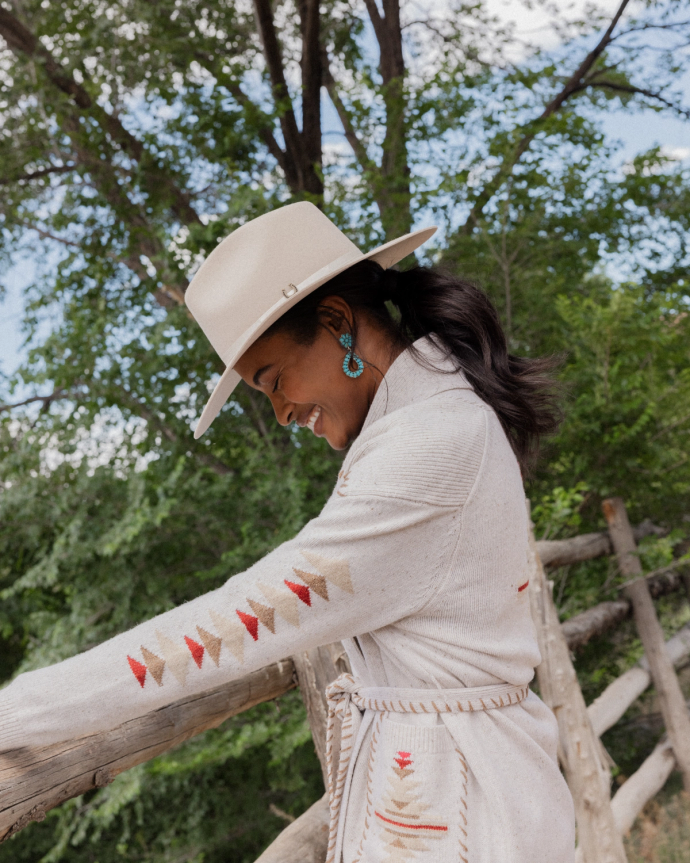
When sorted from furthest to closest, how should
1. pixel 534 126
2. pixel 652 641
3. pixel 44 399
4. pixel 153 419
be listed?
pixel 44 399 < pixel 652 641 < pixel 534 126 < pixel 153 419

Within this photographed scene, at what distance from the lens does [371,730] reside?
3.79 ft

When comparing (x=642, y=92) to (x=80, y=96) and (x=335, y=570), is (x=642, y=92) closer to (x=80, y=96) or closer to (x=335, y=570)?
(x=80, y=96)

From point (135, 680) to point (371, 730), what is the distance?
15.5 inches

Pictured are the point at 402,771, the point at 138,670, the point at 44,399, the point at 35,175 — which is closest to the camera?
the point at 138,670

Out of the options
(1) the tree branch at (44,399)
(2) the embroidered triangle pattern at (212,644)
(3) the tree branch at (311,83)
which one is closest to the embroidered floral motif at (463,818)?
(2) the embroidered triangle pattern at (212,644)

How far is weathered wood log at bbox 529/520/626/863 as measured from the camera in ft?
8.97

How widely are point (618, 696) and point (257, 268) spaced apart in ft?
13.4

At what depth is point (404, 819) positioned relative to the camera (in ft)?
3.43

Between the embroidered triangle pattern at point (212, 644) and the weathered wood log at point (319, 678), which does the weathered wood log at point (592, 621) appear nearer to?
the weathered wood log at point (319, 678)

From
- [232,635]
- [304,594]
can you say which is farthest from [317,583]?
[232,635]

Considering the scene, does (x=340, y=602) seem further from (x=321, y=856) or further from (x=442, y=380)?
(x=321, y=856)

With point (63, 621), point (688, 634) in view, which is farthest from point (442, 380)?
point (688, 634)

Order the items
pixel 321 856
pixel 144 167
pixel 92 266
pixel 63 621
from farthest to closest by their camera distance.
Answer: pixel 92 266, pixel 144 167, pixel 63 621, pixel 321 856

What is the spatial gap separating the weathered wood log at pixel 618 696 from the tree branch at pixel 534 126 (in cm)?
291
